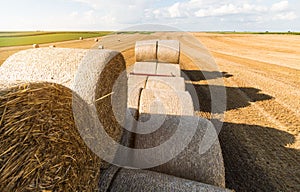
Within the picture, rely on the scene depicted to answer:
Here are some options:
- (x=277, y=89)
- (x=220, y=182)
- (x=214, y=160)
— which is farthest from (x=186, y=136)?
(x=277, y=89)

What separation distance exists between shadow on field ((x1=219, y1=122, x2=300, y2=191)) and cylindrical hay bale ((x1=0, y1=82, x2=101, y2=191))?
239cm

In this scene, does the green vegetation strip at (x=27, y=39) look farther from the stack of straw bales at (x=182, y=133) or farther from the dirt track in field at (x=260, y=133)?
the stack of straw bales at (x=182, y=133)

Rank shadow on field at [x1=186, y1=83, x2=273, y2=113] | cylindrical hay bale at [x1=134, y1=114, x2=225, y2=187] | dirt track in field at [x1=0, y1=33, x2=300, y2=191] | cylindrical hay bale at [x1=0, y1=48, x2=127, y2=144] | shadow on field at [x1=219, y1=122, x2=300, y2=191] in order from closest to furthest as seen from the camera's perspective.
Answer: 1. cylindrical hay bale at [x1=0, y1=48, x2=127, y2=144]
2. cylindrical hay bale at [x1=134, y1=114, x2=225, y2=187]
3. shadow on field at [x1=219, y1=122, x2=300, y2=191]
4. dirt track in field at [x1=0, y1=33, x2=300, y2=191]
5. shadow on field at [x1=186, y1=83, x2=273, y2=113]

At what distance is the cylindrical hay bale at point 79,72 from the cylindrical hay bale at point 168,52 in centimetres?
595

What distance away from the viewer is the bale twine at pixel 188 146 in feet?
7.62

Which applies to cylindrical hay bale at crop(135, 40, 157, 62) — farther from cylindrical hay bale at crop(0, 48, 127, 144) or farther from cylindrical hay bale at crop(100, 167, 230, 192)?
cylindrical hay bale at crop(100, 167, 230, 192)

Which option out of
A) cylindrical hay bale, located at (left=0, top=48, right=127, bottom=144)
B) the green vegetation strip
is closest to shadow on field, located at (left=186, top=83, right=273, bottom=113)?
cylindrical hay bale, located at (left=0, top=48, right=127, bottom=144)

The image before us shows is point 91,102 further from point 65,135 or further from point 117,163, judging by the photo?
point 117,163

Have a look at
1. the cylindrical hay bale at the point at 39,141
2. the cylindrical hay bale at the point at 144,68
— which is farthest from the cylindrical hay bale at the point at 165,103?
the cylindrical hay bale at the point at 144,68

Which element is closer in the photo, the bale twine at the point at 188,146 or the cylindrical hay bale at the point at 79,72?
the cylindrical hay bale at the point at 79,72

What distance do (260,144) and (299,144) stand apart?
706 mm

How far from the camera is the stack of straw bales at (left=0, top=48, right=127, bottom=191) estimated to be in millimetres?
1175

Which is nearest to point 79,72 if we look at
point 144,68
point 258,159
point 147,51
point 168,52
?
point 258,159

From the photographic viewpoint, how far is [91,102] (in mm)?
2123
